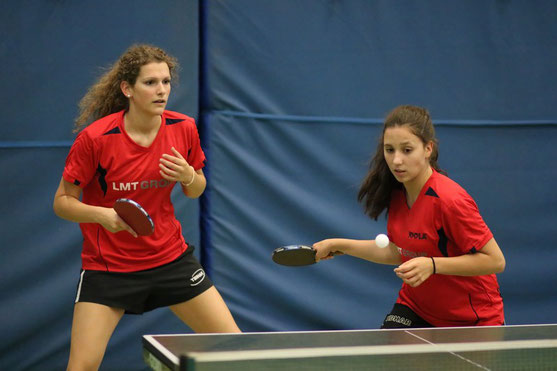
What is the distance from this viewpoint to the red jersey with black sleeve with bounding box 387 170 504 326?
3020mm

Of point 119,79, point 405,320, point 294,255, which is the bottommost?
point 405,320

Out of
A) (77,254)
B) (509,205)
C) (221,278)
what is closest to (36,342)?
(77,254)

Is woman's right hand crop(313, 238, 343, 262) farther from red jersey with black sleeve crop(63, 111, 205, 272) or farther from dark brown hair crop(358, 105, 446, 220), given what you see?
red jersey with black sleeve crop(63, 111, 205, 272)

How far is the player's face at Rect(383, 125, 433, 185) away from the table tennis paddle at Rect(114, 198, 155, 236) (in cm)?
109

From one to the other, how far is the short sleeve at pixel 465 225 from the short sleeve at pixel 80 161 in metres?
1.63

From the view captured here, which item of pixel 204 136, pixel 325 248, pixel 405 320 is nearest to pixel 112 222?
pixel 325 248

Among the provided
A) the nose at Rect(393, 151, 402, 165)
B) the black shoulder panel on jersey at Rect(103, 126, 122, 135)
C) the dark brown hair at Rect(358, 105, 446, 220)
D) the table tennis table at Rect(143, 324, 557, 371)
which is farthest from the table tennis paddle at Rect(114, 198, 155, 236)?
the nose at Rect(393, 151, 402, 165)

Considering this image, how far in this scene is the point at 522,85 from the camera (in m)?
5.46

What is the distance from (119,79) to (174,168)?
0.62 metres

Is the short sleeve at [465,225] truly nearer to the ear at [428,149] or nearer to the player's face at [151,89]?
the ear at [428,149]

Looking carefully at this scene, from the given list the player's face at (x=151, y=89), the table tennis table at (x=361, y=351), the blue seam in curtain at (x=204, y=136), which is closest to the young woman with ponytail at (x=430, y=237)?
the table tennis table at (x=361, y=351)

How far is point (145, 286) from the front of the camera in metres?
3.50

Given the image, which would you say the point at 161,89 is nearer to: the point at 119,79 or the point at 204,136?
the point at 119,79

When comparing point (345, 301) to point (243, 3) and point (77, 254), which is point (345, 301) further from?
point (243, 3)
